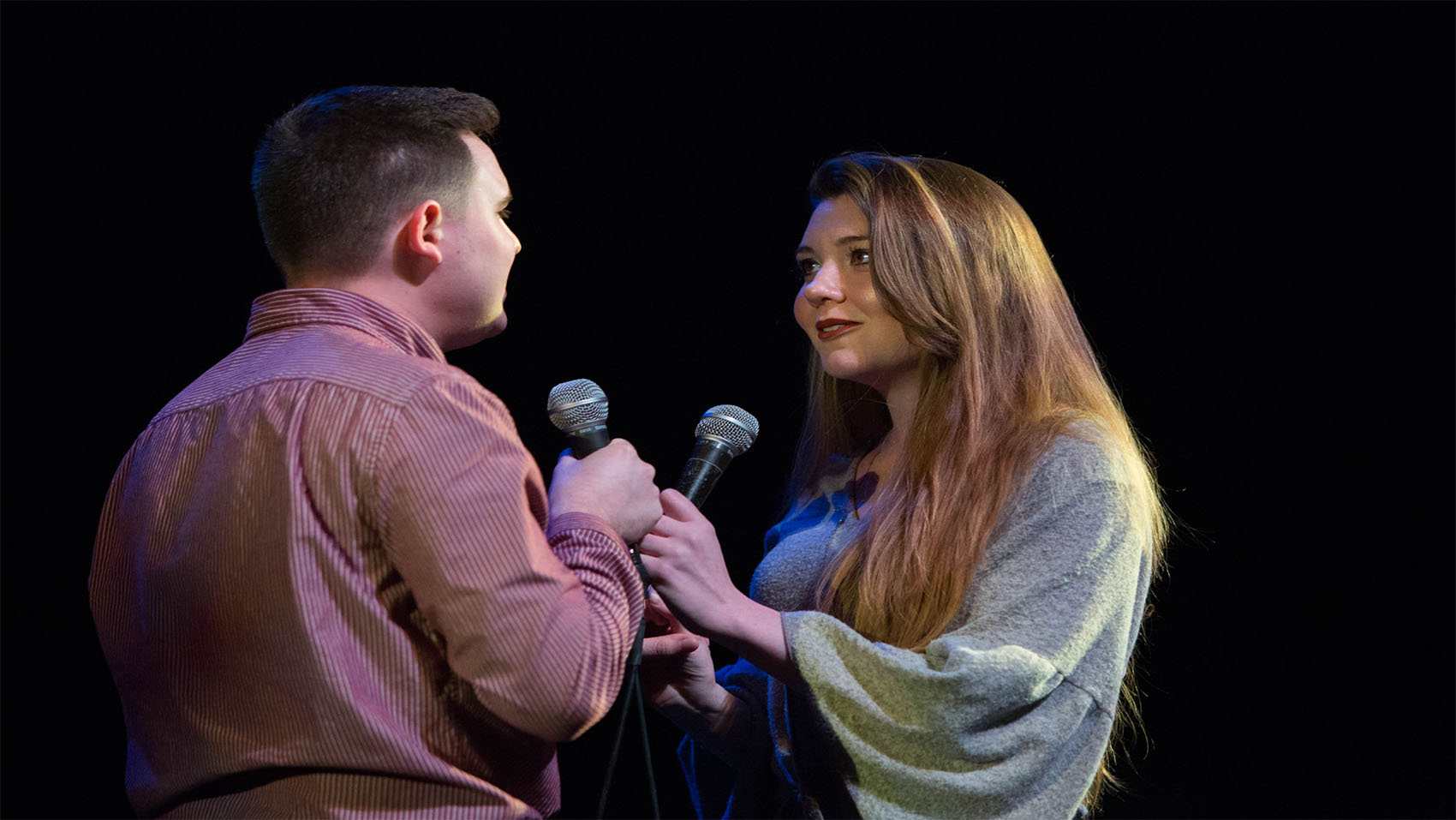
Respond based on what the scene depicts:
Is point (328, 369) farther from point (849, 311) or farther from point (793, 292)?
point (793, 292)

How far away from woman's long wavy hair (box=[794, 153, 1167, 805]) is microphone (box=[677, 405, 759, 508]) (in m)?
0.28

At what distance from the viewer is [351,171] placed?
1.33 metres

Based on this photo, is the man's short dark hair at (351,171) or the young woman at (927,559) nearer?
the man's short dark hair at (351,171)

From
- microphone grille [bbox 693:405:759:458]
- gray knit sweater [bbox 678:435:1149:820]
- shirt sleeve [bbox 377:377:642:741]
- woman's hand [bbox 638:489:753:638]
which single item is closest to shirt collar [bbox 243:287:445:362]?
shirt sleeve [bbox 377:377:642:741]

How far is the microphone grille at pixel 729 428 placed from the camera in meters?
1.67

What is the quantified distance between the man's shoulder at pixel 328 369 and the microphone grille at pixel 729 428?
0.52m

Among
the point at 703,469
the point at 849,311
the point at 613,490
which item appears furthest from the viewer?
the point at 849,311

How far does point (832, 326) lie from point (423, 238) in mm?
841

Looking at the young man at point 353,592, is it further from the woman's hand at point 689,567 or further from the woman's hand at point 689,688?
the woman's hand at point 689,688

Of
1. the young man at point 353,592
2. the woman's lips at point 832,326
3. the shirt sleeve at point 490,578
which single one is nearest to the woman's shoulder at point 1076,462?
the woman's lips at point 832,326

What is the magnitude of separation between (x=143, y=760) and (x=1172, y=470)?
111 inches

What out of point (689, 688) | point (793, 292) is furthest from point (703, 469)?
point (793, 292)

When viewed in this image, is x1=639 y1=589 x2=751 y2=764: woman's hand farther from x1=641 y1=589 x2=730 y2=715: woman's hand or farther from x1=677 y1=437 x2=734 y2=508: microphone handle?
x1=677 y1=437 x2=734 y2=508: microphone handle

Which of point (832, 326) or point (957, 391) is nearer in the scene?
point (957, 391)
